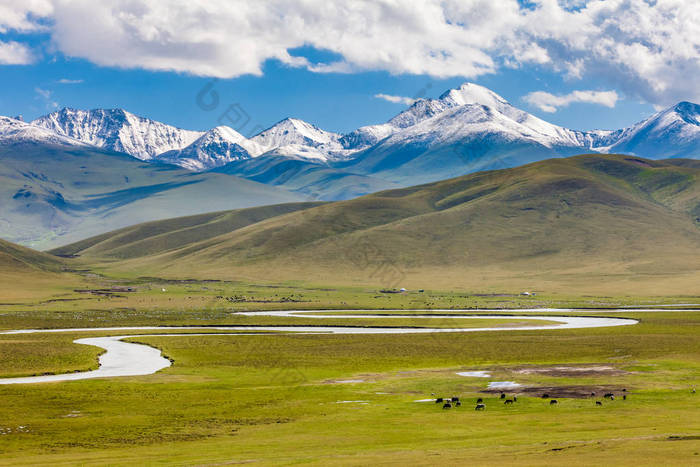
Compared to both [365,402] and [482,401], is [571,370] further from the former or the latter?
[365,402]

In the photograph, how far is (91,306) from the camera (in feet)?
563

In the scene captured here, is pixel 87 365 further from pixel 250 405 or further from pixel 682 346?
pixel 682 346

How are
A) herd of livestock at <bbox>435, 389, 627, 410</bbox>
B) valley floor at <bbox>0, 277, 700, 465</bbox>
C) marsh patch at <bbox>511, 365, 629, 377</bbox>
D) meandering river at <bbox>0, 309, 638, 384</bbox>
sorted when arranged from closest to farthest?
valley floor at <bbox>0, 277, 700, 465</bbox>
herd of livestock at <bbox>435, 389, 627, 410</bbox>
marsh patch at <bbox>511, 365, 629, 377</bbox>
meandering river at <bbox>0, 309, 638, 384</bbox>

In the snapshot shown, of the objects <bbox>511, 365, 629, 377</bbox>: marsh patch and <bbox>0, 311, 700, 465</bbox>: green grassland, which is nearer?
<bbox>0, 311, 700, 465</bbox>: green grassland

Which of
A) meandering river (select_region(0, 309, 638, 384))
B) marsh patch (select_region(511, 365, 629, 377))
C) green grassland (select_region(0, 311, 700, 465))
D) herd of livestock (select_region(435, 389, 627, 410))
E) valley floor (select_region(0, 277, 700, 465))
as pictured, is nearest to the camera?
green grassland (select_region(0, 311, 700, 465))

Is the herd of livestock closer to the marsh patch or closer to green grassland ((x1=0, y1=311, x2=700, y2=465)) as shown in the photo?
green grassland ((x1=0, y1=311, x2=700, y2=465))

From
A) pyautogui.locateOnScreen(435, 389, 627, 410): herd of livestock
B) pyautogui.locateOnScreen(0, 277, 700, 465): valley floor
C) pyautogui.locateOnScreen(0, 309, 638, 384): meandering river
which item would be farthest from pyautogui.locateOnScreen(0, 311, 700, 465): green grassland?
pyautogui.locateOnScreen(0, 309, 638, 384): meandering river

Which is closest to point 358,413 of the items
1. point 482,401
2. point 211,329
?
point 482,401

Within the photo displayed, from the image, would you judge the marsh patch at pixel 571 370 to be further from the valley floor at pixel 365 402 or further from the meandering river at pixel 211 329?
the meandering river at pixel 211 329

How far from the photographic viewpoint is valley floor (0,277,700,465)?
38.5 meters

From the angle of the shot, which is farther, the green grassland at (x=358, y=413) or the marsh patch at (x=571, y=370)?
the marsh patch at (x=571, y=370)

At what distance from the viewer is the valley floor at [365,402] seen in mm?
38469

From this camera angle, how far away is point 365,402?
55.9m

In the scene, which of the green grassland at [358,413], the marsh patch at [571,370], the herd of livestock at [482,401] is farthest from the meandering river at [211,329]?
the marsh patch at [571,370]
